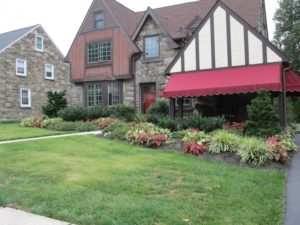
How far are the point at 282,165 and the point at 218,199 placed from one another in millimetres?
3844

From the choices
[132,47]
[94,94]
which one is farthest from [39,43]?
[132,47]

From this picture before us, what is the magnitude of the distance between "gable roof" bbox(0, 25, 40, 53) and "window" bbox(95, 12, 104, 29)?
1090 cm

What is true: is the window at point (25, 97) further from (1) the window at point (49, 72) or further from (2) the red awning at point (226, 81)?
(2) the red awning at point (226, 81)

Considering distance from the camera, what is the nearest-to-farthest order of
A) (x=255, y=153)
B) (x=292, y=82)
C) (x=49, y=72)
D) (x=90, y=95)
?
(x=255, y=153) → (x=292, y=82) → (x=90, y=95) → (x=49, y=72)

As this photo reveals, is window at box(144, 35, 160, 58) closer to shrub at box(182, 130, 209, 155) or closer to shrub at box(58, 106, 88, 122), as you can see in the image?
shrub at box(58, 106, 88, 122)

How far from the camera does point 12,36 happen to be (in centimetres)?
3456

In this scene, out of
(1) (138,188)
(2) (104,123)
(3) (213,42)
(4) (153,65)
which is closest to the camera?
(1) (138,188)

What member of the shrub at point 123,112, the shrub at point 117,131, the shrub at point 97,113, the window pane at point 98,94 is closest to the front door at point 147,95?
the shrub at point 123,112

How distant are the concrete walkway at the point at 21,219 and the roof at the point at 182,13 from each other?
18.2 m

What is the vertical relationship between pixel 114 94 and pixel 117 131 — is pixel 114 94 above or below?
above

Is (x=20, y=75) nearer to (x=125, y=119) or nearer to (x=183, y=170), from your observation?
(x=125, y=119)

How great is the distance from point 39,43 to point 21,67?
12.5 feet

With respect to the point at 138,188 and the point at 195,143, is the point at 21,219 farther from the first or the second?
the point at 195,143

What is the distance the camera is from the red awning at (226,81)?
1546cm
